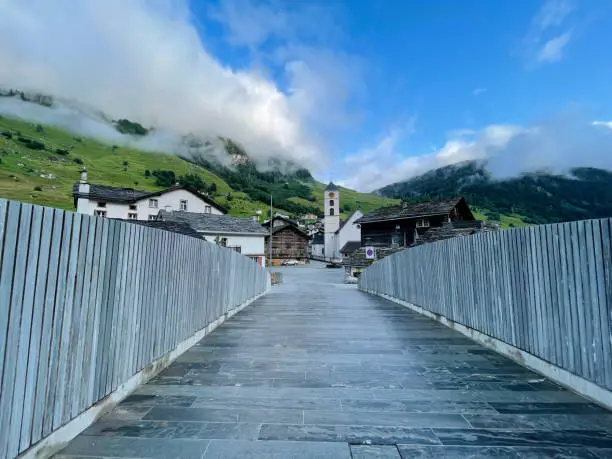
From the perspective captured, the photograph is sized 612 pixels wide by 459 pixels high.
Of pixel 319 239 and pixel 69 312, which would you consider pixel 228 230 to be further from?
pixel 319 239

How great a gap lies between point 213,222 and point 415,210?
22.8 metres

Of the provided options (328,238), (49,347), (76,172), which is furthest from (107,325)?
(76,172)

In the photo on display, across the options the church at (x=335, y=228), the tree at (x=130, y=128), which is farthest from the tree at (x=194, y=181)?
the tree at (x=130, y=128)

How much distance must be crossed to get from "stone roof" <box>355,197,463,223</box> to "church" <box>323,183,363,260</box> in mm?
23836

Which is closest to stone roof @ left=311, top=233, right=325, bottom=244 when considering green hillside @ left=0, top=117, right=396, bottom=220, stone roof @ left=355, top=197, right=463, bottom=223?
green hillside @ left=0, top=117, right=396, bottom=220

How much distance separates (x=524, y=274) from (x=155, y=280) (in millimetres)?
4173

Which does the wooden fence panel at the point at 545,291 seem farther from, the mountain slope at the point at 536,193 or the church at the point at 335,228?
the mountain slope at the point at 536,193

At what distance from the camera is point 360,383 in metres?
3.43

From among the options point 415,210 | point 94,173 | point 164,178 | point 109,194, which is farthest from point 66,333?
point 94,173

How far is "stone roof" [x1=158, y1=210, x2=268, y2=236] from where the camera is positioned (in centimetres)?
3712

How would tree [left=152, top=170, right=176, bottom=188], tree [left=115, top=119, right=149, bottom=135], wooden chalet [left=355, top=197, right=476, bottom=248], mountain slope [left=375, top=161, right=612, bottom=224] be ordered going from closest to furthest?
1. wooden chalet [left=355, top=197, right=476, bottom=248]
2. tree [left=152, top=170, right=176, bottom=188]
3. mountain slope [left=375, top=161, right=612, bottom=224]
4. tree [left=115, top=119, right=149, bottom=135]

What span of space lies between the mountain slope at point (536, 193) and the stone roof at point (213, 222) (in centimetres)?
5857

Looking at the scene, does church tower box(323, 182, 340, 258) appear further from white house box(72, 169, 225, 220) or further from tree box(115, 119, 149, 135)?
tree box(115, 119, 149, 135)

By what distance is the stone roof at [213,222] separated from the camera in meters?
37.1
